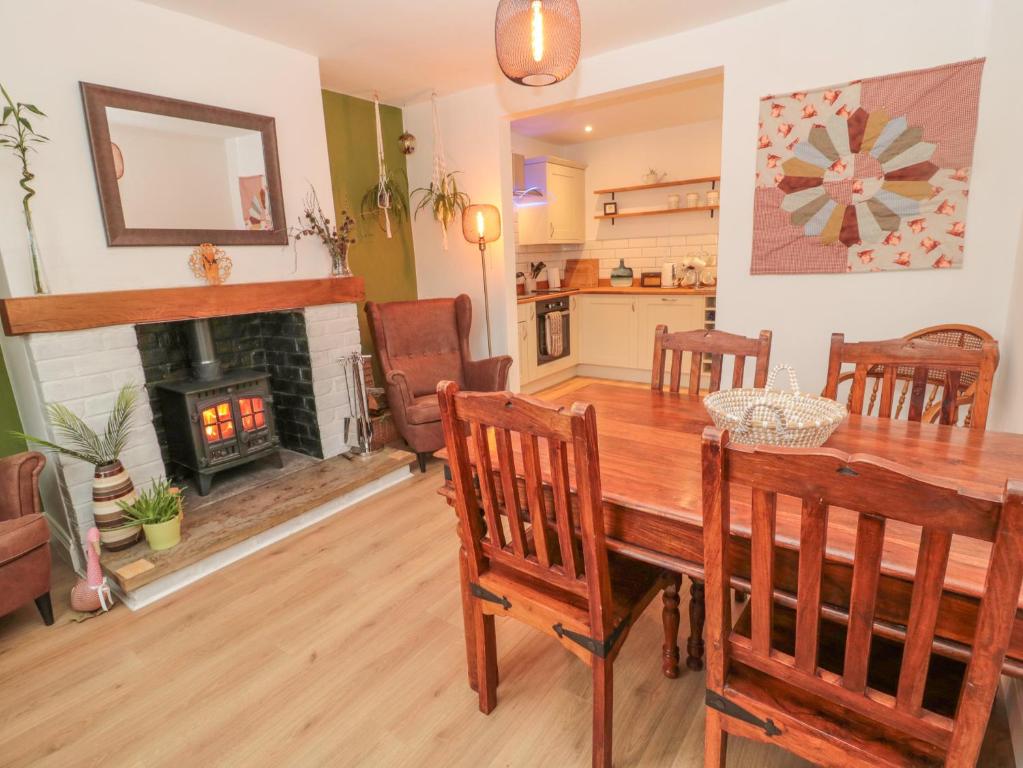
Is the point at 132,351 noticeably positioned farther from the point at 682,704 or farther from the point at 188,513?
the point at 682,704

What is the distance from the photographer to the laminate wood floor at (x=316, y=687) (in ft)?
5.05

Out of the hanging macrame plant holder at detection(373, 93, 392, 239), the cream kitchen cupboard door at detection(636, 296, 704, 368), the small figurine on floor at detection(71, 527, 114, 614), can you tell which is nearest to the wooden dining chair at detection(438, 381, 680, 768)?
the small figurine on floor at detection(71, 527, 114, 614)

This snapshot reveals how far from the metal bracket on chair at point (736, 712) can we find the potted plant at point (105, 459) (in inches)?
98.0

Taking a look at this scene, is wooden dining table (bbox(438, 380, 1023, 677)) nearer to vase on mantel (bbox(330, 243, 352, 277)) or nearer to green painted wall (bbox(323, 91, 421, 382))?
vase on mantel (bbox(330, 243, 352, 277))

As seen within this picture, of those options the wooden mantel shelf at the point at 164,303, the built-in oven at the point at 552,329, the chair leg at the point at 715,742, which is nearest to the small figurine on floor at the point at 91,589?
the wooden mantel shelf at the point at 164,303

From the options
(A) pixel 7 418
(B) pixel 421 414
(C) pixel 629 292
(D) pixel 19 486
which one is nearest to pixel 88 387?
(D) pixel 19 486

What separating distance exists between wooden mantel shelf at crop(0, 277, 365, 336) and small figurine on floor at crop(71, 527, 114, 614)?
2.93 ft

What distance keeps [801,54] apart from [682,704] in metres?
2.99

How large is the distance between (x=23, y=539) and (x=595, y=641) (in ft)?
7.00

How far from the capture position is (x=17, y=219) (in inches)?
86.7

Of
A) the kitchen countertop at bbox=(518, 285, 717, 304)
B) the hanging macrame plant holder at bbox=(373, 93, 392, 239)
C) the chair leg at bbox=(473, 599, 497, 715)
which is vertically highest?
the hanging macrame plant holder at bbox=(373, 93, 392, 239)

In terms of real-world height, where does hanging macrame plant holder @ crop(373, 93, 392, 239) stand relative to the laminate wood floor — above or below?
above

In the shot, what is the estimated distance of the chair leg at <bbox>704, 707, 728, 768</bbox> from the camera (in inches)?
43.6

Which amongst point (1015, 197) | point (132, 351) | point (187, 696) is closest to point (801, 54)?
point (1015, 197)
